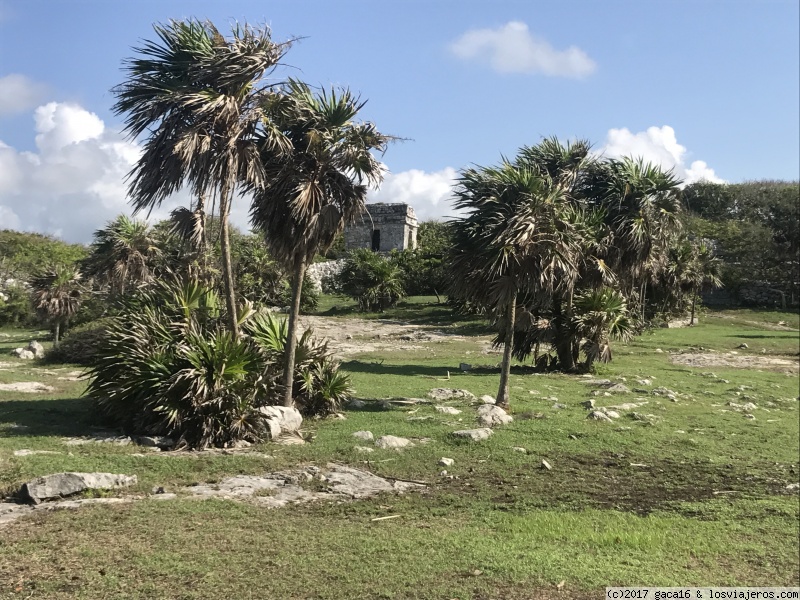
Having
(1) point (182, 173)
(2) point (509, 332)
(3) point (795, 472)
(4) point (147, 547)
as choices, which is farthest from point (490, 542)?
(2) point (509, 332)

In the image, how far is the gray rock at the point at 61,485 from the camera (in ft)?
20.6

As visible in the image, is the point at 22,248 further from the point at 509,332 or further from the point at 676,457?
the point at 676,457

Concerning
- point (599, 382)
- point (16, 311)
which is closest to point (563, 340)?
point (599, 382)

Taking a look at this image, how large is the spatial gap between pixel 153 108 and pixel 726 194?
58.8 meters

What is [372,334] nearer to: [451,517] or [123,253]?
[123,253]

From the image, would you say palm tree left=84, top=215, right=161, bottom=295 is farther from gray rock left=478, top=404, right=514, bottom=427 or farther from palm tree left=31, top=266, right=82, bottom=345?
gray rock left=478, top=404, right=514, bottom=427

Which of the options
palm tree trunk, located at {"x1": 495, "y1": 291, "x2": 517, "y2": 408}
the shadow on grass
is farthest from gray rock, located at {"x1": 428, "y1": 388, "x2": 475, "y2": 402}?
the shadow on grass

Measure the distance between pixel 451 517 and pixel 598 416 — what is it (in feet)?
19.7

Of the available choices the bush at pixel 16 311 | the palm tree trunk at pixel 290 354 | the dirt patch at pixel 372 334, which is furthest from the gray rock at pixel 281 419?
the bush at pixel 16 311

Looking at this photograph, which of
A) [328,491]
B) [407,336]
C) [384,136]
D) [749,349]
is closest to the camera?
[328,491]

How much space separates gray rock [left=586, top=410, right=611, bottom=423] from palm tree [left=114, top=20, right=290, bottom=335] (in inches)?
244

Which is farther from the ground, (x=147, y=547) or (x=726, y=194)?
(x=726, y=194)

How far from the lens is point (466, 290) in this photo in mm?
13500

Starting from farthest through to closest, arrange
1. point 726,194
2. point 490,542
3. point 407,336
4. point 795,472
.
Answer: point 726,194, point 407,336, point 795,472, point 490,542
